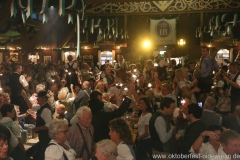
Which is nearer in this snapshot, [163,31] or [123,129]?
[123,129]

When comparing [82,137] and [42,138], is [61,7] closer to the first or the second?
[42,138]

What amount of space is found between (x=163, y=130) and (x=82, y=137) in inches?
37.7

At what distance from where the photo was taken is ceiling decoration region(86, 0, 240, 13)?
Answer: 18264mm

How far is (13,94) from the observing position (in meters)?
7.98

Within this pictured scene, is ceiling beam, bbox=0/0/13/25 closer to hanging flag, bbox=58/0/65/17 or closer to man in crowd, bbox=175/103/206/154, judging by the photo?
hanging flag, bbox=58/0/65/17

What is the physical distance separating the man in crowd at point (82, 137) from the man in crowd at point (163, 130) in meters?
0.80

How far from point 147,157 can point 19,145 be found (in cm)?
182

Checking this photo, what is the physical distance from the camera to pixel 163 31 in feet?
63.0

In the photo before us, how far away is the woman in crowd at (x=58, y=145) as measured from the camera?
10.4 ft

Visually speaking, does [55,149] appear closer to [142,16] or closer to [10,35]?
[10,35]

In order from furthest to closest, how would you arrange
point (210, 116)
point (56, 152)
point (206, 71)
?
point (206, 71) → point (210, 116) → point (56, 152)

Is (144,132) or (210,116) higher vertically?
(210,116)

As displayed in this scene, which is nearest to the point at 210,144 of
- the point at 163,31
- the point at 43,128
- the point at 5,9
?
the point at 43,128

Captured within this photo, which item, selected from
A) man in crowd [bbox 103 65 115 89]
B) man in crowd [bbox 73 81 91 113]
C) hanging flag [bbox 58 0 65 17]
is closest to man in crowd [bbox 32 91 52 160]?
man in crowd [bbox 73 81 91 113]
